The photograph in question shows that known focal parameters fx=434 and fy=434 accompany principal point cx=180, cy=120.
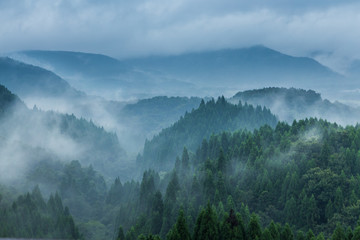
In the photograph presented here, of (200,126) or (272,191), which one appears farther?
(200,126)

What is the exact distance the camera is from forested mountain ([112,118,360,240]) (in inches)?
2544

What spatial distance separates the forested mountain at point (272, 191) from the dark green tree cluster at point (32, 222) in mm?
14402

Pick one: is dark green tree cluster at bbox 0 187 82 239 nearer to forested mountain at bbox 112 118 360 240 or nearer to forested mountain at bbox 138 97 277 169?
forested mountain at bbox 112 118 360 240

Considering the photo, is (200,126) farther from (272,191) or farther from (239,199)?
(272,191)

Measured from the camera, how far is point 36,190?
4144 inches

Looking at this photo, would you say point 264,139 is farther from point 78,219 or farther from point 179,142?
point 179,142

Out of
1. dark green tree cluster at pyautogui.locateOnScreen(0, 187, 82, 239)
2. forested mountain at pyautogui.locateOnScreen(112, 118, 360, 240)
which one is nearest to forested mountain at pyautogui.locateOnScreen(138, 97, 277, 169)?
forested mountain at pyautogui.locateOnScreen(112, 118, 360, 240)

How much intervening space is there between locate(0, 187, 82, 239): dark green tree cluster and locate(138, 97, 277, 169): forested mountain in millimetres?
71692

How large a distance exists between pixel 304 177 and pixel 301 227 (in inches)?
389

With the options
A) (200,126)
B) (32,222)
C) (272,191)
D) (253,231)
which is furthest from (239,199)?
(200,126)

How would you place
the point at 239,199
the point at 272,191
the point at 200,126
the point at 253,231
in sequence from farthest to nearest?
the point at 200,126, the point at 239,199, the point at 272,191, the point at 253,231

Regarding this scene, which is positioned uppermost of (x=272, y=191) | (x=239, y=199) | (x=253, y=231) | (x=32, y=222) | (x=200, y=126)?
(x=200, y=126)

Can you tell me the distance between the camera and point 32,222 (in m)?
89.4

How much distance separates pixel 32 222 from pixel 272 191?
49.0 meters
